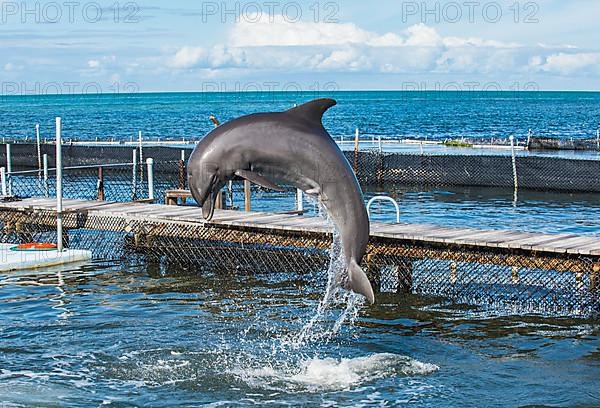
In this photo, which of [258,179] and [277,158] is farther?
[277,158]

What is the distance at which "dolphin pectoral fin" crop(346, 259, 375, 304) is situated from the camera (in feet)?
31.1

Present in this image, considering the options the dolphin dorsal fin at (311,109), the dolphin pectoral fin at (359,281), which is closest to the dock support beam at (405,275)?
the dolphin pectoral fin at (359,281)

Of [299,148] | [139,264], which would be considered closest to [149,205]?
[139,264]

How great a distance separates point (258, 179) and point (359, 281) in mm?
1681

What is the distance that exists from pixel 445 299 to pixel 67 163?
115ft

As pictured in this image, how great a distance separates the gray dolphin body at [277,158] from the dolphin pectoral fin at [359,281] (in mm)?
114

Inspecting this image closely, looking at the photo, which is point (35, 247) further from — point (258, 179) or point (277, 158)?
point (258, 179)

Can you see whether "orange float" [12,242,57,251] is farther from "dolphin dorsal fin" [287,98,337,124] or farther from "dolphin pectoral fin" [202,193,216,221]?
"dolphin dorsal fin" [287,98,337,124]

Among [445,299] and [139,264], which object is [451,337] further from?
[139,264]

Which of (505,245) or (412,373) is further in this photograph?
(505,245)

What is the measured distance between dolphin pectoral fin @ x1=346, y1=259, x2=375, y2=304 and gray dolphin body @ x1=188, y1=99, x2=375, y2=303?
0.11 metres

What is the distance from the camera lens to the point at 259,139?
881cm

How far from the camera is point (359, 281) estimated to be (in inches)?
374

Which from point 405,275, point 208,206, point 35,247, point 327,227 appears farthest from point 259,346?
point 35,247
